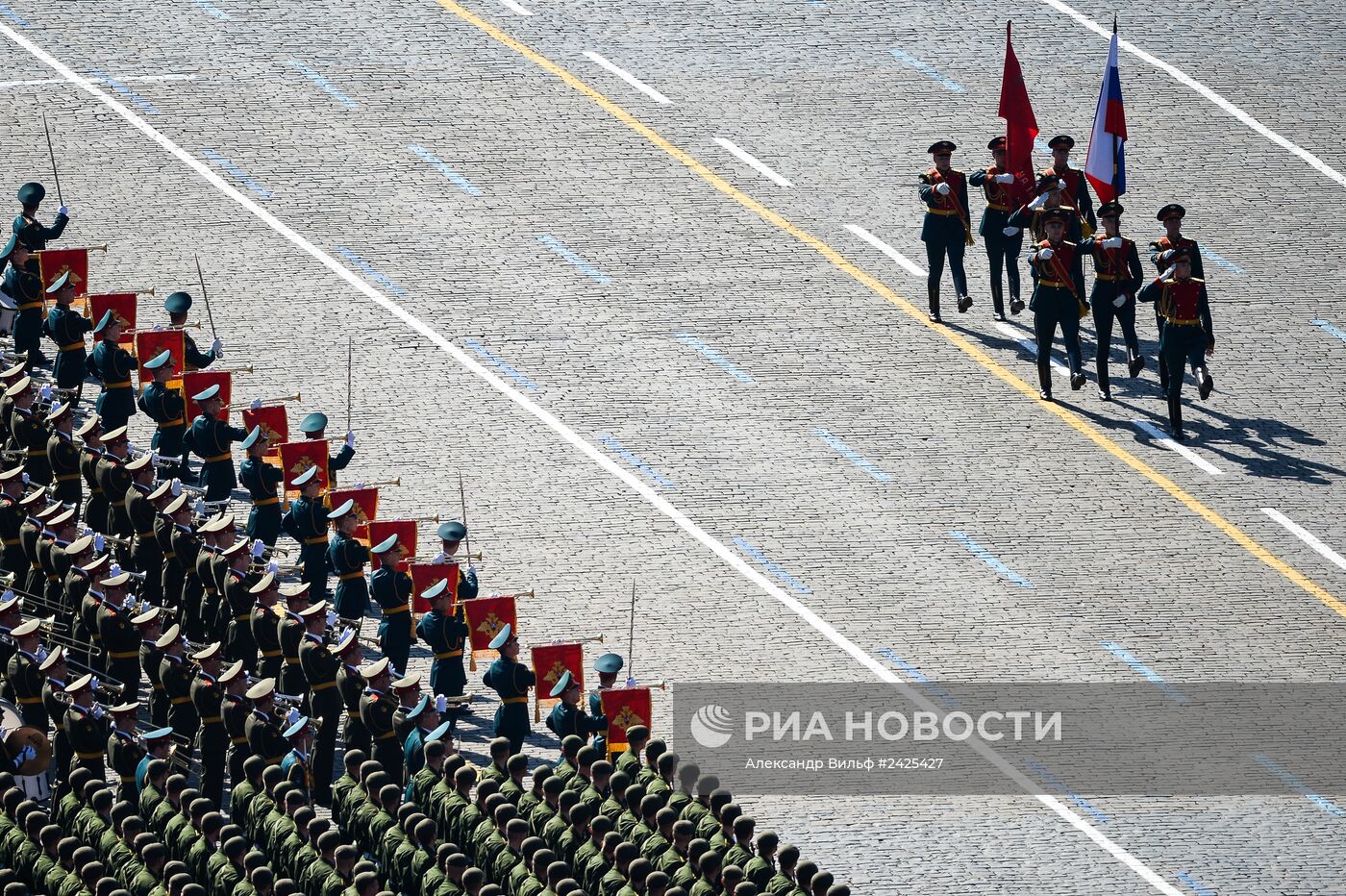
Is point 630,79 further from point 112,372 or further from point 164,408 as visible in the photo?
point 164,408

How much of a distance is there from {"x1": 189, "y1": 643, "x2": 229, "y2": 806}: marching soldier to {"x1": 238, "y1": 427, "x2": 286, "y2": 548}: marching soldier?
131 inches

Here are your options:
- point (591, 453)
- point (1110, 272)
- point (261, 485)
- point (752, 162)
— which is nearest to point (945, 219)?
point (1110, 272)

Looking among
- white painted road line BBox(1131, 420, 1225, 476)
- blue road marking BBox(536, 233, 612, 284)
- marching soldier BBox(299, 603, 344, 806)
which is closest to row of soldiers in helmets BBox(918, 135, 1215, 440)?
white painted road line BBox(1131, 420, 1225, 476)

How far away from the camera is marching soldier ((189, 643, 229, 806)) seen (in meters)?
24.9

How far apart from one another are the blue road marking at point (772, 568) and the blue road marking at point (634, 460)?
1380 millimetres

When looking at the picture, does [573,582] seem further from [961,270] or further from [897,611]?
[961,270]

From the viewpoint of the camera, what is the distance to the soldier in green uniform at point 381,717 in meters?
24.5

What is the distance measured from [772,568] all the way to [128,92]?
524 inches

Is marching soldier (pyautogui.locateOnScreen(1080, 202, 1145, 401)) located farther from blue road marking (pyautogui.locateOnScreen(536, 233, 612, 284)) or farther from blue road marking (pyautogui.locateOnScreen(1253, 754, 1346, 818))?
blue road marking (pyautogui.locateOnScreen(1253, 754, 1346, 818))

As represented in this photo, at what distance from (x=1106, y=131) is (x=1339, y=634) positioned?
7.14 m

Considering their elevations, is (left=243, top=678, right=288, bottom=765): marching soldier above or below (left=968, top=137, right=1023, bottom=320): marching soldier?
below

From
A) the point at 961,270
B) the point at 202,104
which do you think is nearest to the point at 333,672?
the point at 961,270

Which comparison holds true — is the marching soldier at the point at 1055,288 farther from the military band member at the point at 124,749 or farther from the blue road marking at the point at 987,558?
the military band member at the point at 124,749

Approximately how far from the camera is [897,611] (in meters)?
28.0
